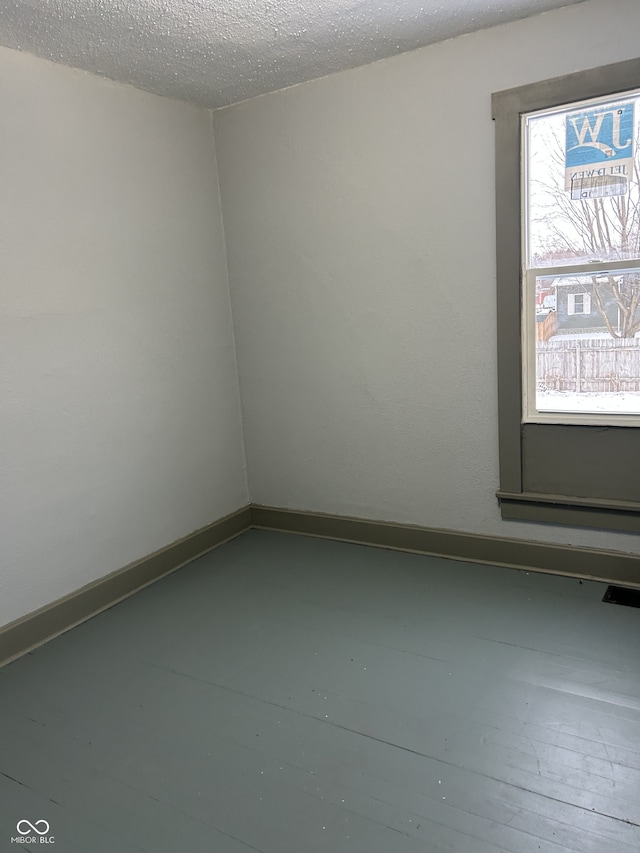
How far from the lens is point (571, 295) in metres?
2.68

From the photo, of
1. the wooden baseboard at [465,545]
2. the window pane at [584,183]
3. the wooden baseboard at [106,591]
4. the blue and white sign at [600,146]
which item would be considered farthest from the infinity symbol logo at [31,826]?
the blue and white sign at [600,146]

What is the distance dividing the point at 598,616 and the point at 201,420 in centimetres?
220

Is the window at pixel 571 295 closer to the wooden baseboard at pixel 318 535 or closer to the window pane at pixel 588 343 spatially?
the window pane at pixel 588 343

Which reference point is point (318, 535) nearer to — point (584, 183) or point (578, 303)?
point (578, 303)

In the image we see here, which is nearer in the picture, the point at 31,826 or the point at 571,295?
the point at 31,826

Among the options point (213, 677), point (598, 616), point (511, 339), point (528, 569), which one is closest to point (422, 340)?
point (511, 339)

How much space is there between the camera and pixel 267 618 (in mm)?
2705

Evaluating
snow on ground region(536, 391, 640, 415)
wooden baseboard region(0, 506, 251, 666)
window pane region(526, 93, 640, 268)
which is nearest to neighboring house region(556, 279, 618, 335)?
window pane region(526, 93, 640, 268)

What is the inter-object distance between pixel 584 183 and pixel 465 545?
174 centimetres

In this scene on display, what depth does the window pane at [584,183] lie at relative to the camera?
2.48 meters

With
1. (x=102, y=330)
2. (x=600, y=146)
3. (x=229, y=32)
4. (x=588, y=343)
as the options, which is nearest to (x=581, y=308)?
(x=588, y=343)

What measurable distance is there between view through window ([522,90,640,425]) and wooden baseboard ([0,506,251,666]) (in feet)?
6.07

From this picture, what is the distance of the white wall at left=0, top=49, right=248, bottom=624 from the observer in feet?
Result: 8.26

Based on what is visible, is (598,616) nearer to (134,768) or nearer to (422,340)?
(422,340)
